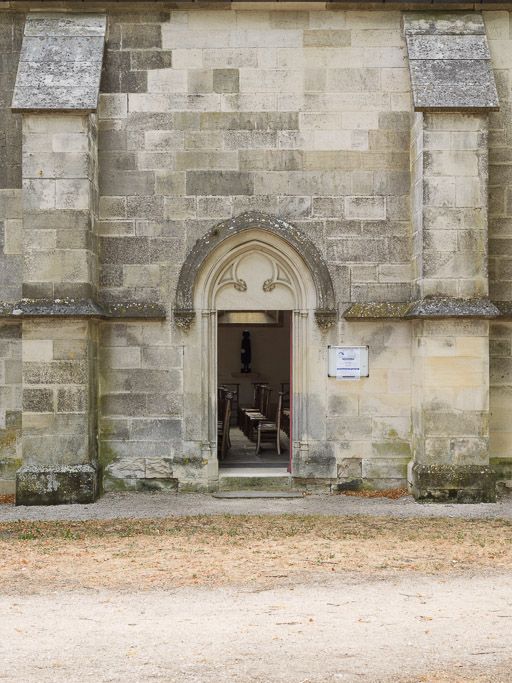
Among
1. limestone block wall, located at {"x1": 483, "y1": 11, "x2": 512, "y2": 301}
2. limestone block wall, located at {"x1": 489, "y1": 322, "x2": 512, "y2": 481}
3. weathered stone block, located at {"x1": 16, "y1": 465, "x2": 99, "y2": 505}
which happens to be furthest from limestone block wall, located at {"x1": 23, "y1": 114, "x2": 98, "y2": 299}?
limestone block wall, located at {"x1": 489, "y1": 322, "x2": 512, "y2": 481}

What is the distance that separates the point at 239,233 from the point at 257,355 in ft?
36.8

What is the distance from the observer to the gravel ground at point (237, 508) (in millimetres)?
9492

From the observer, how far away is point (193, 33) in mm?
10680

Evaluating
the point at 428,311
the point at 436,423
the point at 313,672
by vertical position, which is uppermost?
the point at 428,311

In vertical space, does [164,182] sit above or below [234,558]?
above

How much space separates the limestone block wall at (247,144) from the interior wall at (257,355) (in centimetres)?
1096

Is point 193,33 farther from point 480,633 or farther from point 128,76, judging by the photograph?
point 480,633

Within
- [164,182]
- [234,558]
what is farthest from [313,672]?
[164,182]

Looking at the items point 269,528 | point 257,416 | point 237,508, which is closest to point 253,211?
point 237,508

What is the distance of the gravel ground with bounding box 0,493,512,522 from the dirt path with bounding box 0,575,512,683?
9.08 feet

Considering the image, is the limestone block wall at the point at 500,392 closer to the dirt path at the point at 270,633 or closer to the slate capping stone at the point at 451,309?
the slate capping stone at the point at 451,309

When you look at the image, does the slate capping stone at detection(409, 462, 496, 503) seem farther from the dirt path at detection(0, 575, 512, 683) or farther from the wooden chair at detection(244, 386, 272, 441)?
the wooden chair at detection(244, 386, 272, 441)

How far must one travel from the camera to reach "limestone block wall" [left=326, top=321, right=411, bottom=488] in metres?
10.7

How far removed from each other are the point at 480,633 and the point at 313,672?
52.3 inches
